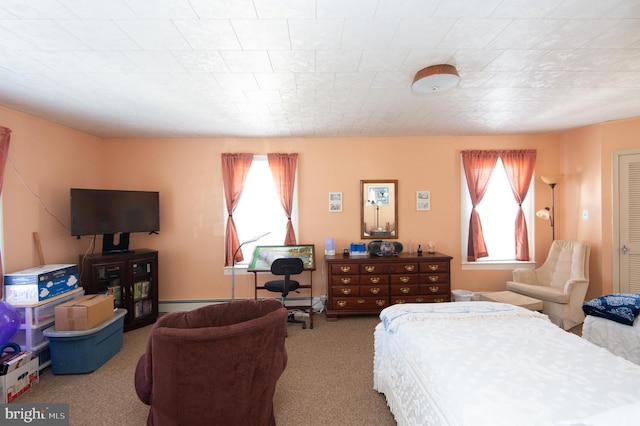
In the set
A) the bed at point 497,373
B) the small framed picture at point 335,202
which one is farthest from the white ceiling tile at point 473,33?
the small framed picture at point 335,202

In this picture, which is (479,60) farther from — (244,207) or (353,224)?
(244,207)

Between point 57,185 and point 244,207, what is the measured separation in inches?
92.4

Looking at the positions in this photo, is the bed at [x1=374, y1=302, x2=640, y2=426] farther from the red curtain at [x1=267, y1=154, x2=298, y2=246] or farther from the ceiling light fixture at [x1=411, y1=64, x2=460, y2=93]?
the red curtain at [x1=267, y1=154, x2=298, y2=246]

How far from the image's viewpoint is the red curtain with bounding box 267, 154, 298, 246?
450 cm

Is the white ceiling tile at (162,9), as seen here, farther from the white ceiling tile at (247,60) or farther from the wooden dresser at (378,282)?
the wooden dresser at (378,282)

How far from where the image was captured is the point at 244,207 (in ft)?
15.2

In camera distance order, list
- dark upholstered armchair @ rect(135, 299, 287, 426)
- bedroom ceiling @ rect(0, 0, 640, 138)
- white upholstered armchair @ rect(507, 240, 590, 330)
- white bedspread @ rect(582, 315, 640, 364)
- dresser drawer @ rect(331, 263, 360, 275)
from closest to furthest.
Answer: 1. dark upholstered armchair @ rect(135, 299, 287, 426)
2. bedroom ceiling @ rect(0, 0, 640, 138)
3. white bedspread @ rect(582, 315, 640, 364)
4. white upholstered armchair @ rect(507, 240, 590, 330)
5. dresser drawer @ rect(331, 263, 360, 275)

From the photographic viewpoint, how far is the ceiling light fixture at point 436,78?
7.49 feet

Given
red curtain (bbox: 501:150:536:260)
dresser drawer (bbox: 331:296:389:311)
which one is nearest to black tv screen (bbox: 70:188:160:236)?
dresser drawer (bbox: 331:296:389:311)

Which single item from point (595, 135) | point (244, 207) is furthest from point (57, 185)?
point (595, 135)

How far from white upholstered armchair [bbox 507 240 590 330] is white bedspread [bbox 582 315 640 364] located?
28.6 inches

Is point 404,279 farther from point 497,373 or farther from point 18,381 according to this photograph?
point 18,381

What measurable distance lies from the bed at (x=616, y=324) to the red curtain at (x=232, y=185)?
438 centimetres

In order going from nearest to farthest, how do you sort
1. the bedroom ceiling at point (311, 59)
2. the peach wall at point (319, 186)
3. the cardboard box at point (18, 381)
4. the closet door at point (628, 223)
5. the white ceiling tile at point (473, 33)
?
the bedroom ceiling at point (311, 59), the white ceiling tile at point (473, 33), the cardboard box at point (18, 381), the closet door at point (628, 223), the peach wall at point (319, 186)
